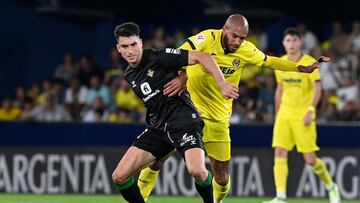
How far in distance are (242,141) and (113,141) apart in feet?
6.57

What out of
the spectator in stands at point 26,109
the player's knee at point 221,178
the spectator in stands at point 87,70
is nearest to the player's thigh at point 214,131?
the player's knee at point 221,178

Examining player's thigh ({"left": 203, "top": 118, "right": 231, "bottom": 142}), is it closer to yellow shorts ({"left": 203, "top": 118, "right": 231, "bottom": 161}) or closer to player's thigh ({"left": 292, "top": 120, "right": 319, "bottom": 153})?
yellow shorts ({"left": 203, "top": 118, "right": 231, "bottom": 161})

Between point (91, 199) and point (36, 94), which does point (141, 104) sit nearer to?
point (36, 94)

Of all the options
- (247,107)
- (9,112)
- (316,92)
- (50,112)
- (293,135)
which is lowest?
(9,112)

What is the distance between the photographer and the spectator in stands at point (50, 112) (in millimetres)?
17938

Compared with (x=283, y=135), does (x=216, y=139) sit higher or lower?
higher

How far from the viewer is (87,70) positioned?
19.5 m

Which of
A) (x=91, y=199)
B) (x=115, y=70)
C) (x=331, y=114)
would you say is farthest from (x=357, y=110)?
(x=115, y=70)

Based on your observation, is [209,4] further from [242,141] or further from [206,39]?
[206,39]

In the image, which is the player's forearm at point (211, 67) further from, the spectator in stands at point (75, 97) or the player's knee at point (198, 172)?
the spectator in stands at point (75, 97)

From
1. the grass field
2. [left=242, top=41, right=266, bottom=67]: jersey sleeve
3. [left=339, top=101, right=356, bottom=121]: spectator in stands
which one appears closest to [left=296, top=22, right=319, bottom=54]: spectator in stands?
[left=339, top=101, right=356, bottom=121]: spectator in stands

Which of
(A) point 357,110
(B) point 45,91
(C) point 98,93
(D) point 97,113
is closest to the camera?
(A) point 357,110

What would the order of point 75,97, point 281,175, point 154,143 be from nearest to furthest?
point 154,143, point 281,175, point 75,97

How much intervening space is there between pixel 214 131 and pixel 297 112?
2.90 m
